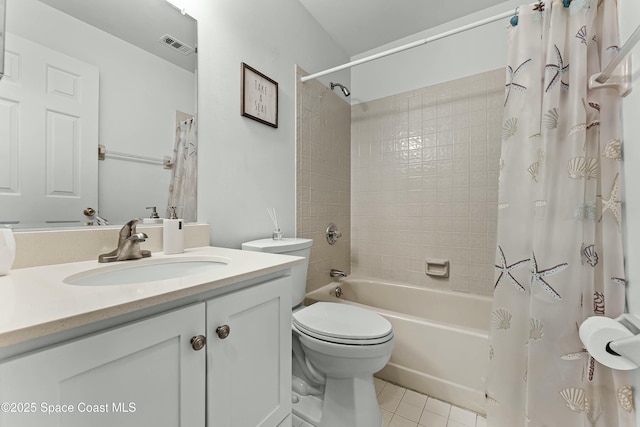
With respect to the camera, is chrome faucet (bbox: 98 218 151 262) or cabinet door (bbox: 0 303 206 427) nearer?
cabinet door (bbox: 0 303 206 427)

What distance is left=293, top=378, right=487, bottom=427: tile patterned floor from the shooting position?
4.15ft

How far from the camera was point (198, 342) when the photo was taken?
0.60 metres

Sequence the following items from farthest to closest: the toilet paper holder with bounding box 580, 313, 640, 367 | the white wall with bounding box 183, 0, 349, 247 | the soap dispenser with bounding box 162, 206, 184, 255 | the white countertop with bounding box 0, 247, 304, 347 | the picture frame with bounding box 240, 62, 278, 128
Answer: the picture frame with bounding box 240, 62, 278, 128 → the white wall with bounding box 183, 0, 349, 247 → the soap dispenser with bounding box 162, 206, 184, 255 → the toilet paper holder with bounding box 580, 313, 640, 367 → the white countertop with bounding box 0, 247, 304, 347

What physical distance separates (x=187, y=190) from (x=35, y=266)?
538 millimetres

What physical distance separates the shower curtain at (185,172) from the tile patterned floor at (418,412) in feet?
3.66

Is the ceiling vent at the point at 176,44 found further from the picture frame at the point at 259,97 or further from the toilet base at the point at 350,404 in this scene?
the toilet base at the point at 350,404

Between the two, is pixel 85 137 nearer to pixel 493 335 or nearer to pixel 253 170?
pixel 253 170

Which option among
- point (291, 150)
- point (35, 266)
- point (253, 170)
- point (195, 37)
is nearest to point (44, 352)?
point (35, 266)

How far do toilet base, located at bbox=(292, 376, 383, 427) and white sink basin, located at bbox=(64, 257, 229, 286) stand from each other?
776 millimetres

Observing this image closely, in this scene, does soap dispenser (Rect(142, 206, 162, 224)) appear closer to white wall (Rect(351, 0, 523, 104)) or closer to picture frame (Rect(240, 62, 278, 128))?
picture frame (Rect(240, 62, 278, 128))

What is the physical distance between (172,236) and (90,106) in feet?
1.67

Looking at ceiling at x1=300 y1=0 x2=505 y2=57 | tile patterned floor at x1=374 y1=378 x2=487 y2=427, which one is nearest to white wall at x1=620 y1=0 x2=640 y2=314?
tile patterned floor at x1=374 y1=378 x2=487 y2=427

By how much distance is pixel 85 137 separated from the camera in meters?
0.88

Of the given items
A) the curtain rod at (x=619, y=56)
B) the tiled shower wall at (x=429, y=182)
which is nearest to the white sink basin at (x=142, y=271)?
the curtain rod at (x=619, y=56)
